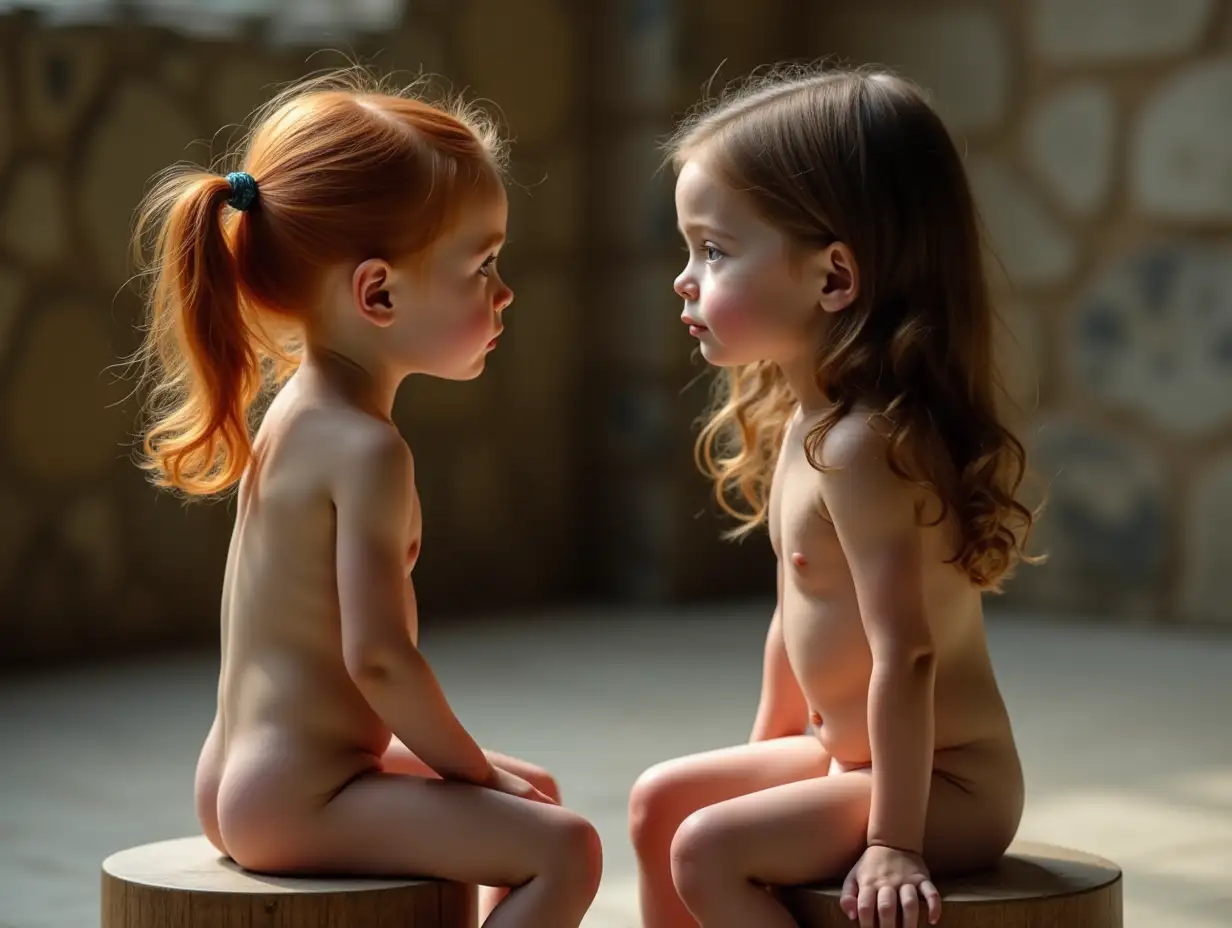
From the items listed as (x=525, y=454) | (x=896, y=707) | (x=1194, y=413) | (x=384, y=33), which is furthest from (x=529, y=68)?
(x=896, y=707)

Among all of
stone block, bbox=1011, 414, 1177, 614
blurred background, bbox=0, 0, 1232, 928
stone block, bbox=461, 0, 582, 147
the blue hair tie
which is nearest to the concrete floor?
blurred background, bbox=0, 0, 1232, 928

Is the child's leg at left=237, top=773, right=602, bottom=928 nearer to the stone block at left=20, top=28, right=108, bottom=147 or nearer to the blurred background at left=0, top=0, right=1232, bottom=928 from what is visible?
the blurred background at left=0, top=0, right=1232, bottom=928

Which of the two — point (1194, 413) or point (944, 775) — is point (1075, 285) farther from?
point (944, 775)

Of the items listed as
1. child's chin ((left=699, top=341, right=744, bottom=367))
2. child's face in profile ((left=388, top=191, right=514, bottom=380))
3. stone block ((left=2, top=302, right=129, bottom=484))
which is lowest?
stone block ((left=2, top=302, right=129, bottom=484))

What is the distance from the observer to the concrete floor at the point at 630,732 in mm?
2191

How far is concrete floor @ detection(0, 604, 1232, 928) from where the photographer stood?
86.3 inches

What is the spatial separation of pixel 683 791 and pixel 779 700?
131mm

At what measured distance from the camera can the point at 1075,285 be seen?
397 centimetres

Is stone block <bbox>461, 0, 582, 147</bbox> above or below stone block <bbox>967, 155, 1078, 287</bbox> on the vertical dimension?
above

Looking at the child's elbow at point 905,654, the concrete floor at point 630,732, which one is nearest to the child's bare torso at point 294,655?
the child's elbow at point 905,654

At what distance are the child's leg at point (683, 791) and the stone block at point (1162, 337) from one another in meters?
2.42

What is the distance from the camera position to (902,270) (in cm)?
152

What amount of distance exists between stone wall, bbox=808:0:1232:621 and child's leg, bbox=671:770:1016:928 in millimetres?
2508

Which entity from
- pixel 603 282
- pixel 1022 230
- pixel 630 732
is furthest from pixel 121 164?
pixel 1022 230
